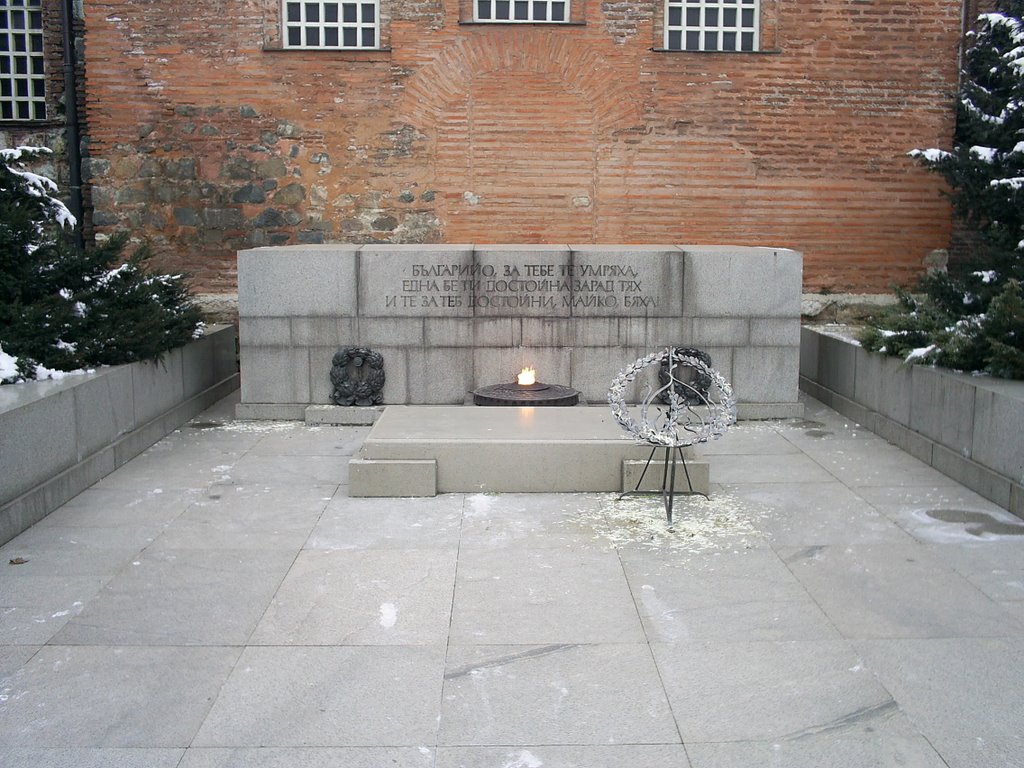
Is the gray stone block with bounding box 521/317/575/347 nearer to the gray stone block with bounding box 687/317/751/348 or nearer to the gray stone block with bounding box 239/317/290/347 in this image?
the gray stone block with bounding box 687/317/751/348

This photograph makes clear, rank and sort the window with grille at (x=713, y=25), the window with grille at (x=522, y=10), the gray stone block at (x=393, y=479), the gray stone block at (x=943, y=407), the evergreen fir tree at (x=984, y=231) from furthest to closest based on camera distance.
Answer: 1. the window with grille at (x=713, y=25)
2. the window with grille at (x=522, y=10)
3. the evergreen fir tree at (x=984, y=231)
4. the gray stone block at (x=943, y=407)
5. the gray stone block at (x=393, y=479)

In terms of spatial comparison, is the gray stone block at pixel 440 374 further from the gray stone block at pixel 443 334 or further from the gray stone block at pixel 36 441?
the gray stone block at pixel 36 441

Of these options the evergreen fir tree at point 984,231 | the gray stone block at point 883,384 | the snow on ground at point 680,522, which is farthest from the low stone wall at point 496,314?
the snow on ground at point 680,522

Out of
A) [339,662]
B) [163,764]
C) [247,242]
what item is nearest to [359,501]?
[339,662]

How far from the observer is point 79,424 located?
740 centimetres

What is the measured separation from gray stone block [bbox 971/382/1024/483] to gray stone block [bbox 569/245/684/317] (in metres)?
3.50

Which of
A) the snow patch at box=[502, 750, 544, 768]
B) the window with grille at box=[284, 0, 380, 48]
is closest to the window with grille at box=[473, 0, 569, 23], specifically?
the window with grille at box=[284, 0, 380, 48]

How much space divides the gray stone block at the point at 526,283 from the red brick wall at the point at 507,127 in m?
4.01

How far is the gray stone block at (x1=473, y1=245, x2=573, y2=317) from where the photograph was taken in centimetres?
1016

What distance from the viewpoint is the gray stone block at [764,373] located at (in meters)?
10.3

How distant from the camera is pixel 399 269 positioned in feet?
33.2

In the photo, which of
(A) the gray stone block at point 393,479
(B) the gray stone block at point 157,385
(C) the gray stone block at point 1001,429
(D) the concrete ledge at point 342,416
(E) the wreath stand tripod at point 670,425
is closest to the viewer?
(E) the wreath stand tripod at point 670,425

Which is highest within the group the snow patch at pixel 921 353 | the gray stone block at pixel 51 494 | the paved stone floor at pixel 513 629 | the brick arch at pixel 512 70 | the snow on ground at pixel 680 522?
the brick arch at pixel 512 70

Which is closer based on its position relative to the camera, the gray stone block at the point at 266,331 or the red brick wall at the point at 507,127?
the gray stone block at the point at 266,331
